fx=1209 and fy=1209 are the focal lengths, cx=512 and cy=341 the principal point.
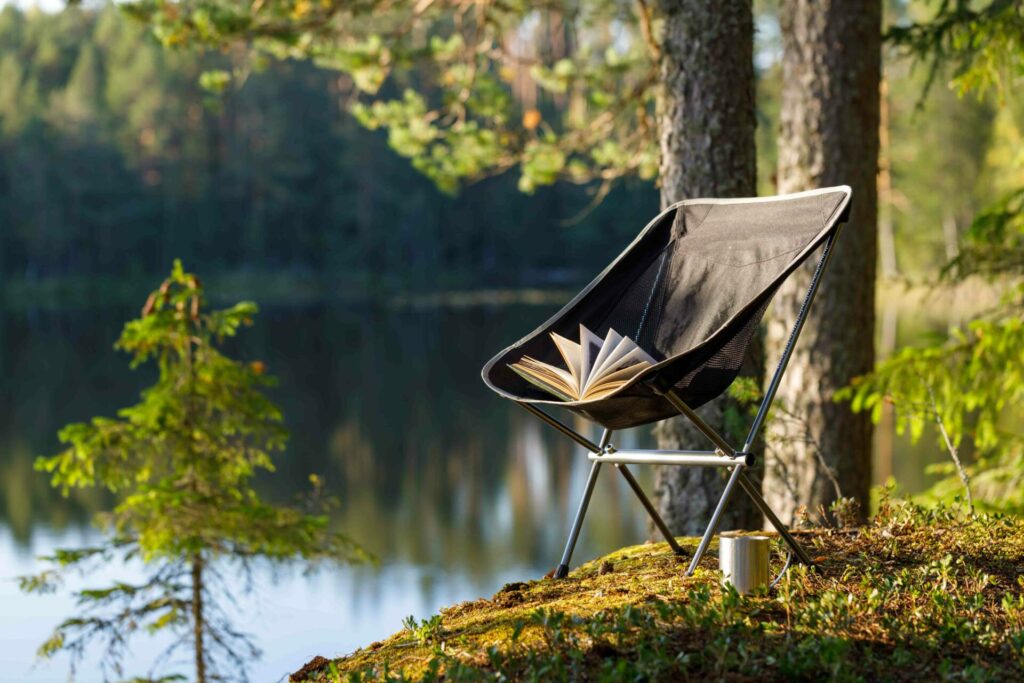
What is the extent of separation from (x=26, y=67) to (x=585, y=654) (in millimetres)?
45992

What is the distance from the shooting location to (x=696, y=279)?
2.92 m

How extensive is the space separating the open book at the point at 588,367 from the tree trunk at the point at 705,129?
1242mm

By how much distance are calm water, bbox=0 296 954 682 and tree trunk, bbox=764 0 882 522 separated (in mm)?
2363

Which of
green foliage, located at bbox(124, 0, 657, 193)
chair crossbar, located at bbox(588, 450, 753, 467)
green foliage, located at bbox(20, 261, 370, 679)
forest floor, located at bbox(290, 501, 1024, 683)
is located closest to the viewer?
forest floor, located at bbox(290, 501, 1024, 683)

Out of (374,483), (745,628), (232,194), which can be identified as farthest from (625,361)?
(232,194)

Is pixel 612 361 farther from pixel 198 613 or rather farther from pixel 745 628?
pixel 198 613

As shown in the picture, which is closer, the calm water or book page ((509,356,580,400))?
book page ((509,356,580,400))

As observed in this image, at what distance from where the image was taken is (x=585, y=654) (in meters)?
2.07

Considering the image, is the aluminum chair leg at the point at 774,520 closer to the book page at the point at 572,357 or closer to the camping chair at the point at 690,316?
the camping chair at the point at 690,316

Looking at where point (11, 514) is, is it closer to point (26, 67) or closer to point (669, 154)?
point (669, 154)

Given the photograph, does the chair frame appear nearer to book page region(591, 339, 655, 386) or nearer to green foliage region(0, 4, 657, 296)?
book page region(591, 339, 655, 386)

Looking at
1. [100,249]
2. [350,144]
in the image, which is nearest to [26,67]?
[100,249]

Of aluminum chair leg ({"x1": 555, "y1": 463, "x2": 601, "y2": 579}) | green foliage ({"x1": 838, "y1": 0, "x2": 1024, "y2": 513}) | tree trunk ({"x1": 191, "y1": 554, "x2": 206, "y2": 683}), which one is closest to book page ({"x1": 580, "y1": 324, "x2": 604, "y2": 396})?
aluminum chair leg ({"x1": 555, "y1": 463, "x2": 601, "y2": 579})

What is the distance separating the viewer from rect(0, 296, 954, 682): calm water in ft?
28.8
